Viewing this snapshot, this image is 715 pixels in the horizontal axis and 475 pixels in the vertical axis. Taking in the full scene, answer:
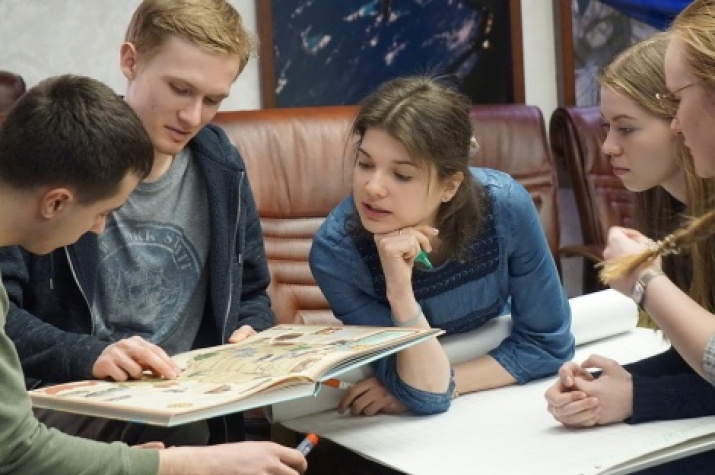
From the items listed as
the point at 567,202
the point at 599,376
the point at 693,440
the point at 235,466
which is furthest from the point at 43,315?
the point at 567,202

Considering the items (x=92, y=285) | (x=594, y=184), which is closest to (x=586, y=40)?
(x=594, y=184)

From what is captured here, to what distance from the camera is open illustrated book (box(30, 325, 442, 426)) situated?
1.43m

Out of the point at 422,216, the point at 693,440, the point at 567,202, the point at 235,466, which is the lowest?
the point at 567,202

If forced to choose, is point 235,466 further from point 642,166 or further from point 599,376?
point 642,166

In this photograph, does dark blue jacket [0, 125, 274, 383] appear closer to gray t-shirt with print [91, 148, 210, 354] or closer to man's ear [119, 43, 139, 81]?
gray t-shirt with print [91, 148, 210, 354]

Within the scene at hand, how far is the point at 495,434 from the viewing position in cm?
172

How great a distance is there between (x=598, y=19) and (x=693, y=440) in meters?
2.45

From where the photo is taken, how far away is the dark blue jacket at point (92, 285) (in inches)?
70.8

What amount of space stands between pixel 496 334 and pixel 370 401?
0.33 metres

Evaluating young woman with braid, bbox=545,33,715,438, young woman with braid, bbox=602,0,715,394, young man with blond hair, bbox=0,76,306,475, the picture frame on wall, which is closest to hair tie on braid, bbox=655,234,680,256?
young woman with braid, bbox=602,0,715,394

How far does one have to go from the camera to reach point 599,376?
5.93 ft

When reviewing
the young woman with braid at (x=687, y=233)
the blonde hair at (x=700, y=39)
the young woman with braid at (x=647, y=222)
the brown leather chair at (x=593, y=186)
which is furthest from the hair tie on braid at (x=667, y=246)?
the brown leather chair at (x=593, y=186)

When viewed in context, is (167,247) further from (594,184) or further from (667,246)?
(594,184)

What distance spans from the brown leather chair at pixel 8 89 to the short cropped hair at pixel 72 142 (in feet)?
4.16
